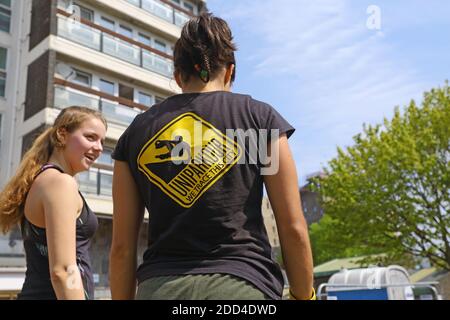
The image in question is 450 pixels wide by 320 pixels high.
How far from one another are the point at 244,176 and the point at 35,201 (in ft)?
3.13

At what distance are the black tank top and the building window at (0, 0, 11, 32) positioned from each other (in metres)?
17.9

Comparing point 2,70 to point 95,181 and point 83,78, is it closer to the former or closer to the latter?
point 83,78

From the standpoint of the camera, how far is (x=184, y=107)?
5.55 feet

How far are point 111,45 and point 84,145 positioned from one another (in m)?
16.9

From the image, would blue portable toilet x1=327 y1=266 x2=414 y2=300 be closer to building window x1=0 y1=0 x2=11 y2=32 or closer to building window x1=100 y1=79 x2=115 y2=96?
building window x1=100 y1=79 x2=115 y2=96

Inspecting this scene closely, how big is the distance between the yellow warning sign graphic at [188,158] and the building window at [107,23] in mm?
18540

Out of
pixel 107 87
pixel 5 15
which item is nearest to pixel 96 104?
pixel 107 87

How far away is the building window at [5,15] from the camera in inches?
688

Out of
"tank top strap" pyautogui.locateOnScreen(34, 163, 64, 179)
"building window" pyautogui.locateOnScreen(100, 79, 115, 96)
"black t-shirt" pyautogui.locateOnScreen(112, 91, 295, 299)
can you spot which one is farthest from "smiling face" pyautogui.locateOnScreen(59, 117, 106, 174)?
"building window" pyautogui.locateOnScreen(100, 79, 115, 96)

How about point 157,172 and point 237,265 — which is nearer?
point 237,265

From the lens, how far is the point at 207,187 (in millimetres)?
1569

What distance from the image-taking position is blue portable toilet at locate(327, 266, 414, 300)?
11.5 metres
